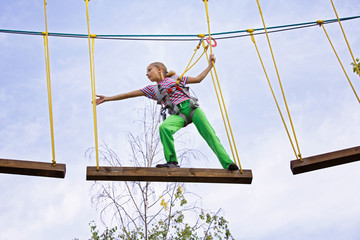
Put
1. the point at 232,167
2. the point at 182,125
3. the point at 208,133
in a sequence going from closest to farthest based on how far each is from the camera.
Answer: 1. the point at 232,167
2. the point at 208,133
3. the point at 182,125

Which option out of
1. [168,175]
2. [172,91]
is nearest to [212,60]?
[172,91]

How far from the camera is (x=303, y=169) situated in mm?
5352

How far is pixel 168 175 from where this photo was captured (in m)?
5.08

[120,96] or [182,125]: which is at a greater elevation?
[120,96]

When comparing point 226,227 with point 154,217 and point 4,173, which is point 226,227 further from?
point 4,173

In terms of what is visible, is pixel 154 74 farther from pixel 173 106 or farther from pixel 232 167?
pixel 232 167

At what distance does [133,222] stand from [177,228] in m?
0.70

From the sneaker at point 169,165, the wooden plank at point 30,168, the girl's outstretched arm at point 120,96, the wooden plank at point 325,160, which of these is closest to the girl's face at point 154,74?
the girl's outstretched arm at point 120,96

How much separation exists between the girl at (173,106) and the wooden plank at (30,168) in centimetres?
95

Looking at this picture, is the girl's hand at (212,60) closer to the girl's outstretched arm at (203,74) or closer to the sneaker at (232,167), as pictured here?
the girl's outstretched arm at (203,74)

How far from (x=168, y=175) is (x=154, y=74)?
4.60ft

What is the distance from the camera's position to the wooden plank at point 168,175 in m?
5.00

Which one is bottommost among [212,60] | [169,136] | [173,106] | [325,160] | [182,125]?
[325,160]

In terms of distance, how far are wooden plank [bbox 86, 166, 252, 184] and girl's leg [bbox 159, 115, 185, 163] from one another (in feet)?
1.31
